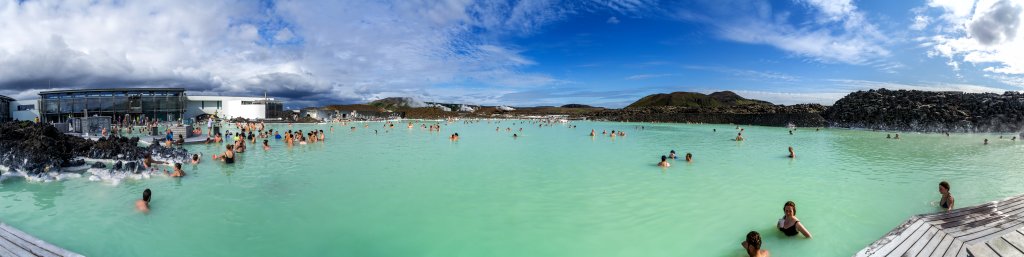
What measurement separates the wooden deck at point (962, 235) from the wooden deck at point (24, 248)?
883 cm

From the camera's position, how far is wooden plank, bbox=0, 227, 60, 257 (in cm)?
432

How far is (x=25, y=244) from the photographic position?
4.58 m

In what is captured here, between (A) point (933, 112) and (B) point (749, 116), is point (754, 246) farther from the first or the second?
(B) point (749, 116)

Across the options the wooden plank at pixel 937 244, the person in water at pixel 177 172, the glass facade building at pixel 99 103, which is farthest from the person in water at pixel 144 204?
the glass facade building at pixel 99 103

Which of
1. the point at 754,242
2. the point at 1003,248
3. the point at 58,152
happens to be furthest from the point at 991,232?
the point at 58,152

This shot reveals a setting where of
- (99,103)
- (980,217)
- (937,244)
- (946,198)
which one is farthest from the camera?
(99,103)

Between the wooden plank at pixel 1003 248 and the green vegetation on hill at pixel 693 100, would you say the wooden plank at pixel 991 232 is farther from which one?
the green vegetation on hill at pixel 693 100

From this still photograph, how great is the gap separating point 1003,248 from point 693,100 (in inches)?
5586

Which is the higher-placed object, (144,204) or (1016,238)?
(1016,238)

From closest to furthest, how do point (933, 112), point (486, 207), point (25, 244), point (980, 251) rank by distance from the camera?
point (25, 244), point (980, 251), point (486, 207), point (933, 112)

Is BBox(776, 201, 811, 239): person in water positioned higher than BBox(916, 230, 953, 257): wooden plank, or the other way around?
BBox(916, 230, 953, 257): wooden plank

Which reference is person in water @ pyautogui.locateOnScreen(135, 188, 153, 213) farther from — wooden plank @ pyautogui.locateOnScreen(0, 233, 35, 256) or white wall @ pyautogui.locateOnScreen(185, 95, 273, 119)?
white wall @ pyautogui.locateOnScreen(185, 95, 273, 119)

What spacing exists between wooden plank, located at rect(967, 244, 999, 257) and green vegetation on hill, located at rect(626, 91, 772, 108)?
132m

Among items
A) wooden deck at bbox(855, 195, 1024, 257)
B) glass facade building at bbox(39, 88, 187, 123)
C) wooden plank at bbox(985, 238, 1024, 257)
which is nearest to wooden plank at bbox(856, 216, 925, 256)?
wooden deck at bbox(855, 195, 1024, 257)
